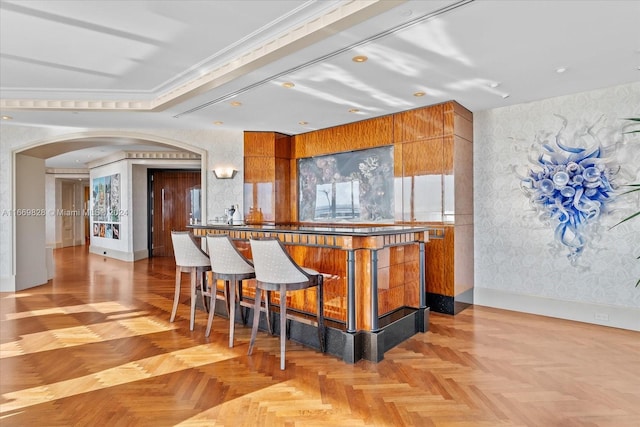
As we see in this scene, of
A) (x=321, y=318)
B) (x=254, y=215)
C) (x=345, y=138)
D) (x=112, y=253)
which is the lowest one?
(x=112, y=253)

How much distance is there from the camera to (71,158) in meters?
10.6

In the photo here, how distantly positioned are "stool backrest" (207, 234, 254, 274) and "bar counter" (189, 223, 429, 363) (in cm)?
42

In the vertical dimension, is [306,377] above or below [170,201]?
Result: below

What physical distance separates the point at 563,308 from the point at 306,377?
11.7 feet

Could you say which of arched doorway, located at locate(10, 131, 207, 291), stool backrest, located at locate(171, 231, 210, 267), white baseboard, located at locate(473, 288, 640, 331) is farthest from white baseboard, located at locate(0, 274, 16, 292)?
white baseboard, located at locate(473, 288, 640, 331)

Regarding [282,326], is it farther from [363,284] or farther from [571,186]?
[571,186]

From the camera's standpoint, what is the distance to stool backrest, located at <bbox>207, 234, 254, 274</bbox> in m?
3.68

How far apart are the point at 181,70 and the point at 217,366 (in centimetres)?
326

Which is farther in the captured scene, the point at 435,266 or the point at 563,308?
the point at 435,266

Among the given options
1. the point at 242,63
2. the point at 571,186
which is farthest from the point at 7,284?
the point at 571,186

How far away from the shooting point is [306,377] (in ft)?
9.70

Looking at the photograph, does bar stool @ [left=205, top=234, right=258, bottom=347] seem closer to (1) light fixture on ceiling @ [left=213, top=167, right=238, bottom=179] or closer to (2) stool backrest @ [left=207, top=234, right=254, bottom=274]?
(2) stool backrest @ [left=207, top=234, right=254, bottom=274]

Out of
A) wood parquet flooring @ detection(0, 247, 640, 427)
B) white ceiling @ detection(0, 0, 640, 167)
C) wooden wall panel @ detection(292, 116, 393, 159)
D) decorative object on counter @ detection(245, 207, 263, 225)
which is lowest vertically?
wood parquet flooring @ detection(0, 247, 640, 427)

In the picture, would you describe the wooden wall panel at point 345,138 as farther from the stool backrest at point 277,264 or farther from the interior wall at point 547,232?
the stool backrest at point 277,264
